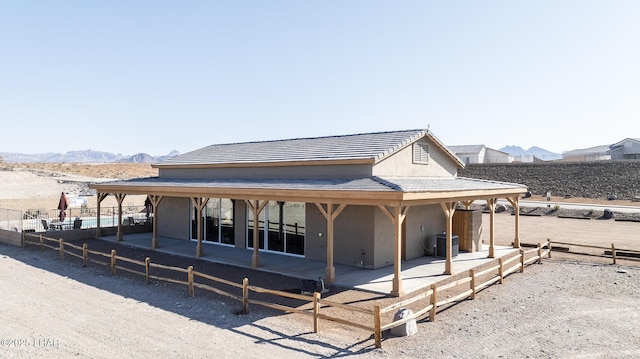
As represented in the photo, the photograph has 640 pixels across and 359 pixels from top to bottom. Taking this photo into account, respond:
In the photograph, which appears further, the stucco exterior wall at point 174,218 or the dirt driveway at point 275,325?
the stucco exterior wall at point 174,218

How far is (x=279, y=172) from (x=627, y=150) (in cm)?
7207

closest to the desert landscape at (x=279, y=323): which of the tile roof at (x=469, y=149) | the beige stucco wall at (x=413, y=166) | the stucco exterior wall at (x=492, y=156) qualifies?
the beige stucco wall at (x=413, y=166)

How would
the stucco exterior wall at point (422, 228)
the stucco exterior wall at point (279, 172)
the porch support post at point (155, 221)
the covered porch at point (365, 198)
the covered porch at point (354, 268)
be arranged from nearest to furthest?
the covered porch at point (365, 198), the covered porch at point (354, 268), the stucco exterior wall at point (279, 172), the stucco exterior wall at point (422, 228), the porch support post at point (155, 221)

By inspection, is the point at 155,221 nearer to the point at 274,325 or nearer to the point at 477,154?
the point at 274,325

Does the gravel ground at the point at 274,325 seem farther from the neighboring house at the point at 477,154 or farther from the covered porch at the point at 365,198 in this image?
the neighboring house at the point at 477,154

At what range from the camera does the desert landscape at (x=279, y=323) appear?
807cm

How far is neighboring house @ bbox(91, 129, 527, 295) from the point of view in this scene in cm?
1262

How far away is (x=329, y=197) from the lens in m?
12.4

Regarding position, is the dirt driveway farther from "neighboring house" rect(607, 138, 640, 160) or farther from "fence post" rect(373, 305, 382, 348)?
"neighboring house" rect(607, 138, 640, 160)

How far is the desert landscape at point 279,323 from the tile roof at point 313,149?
19.9ft

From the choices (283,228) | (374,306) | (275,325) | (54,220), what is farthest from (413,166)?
(54,220)

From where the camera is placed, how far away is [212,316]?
10.0m

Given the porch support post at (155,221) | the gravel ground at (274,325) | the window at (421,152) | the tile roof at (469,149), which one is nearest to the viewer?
the gravel ground at (274,325)

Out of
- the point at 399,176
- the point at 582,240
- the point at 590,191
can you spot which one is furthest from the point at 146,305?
the point at 590,191
